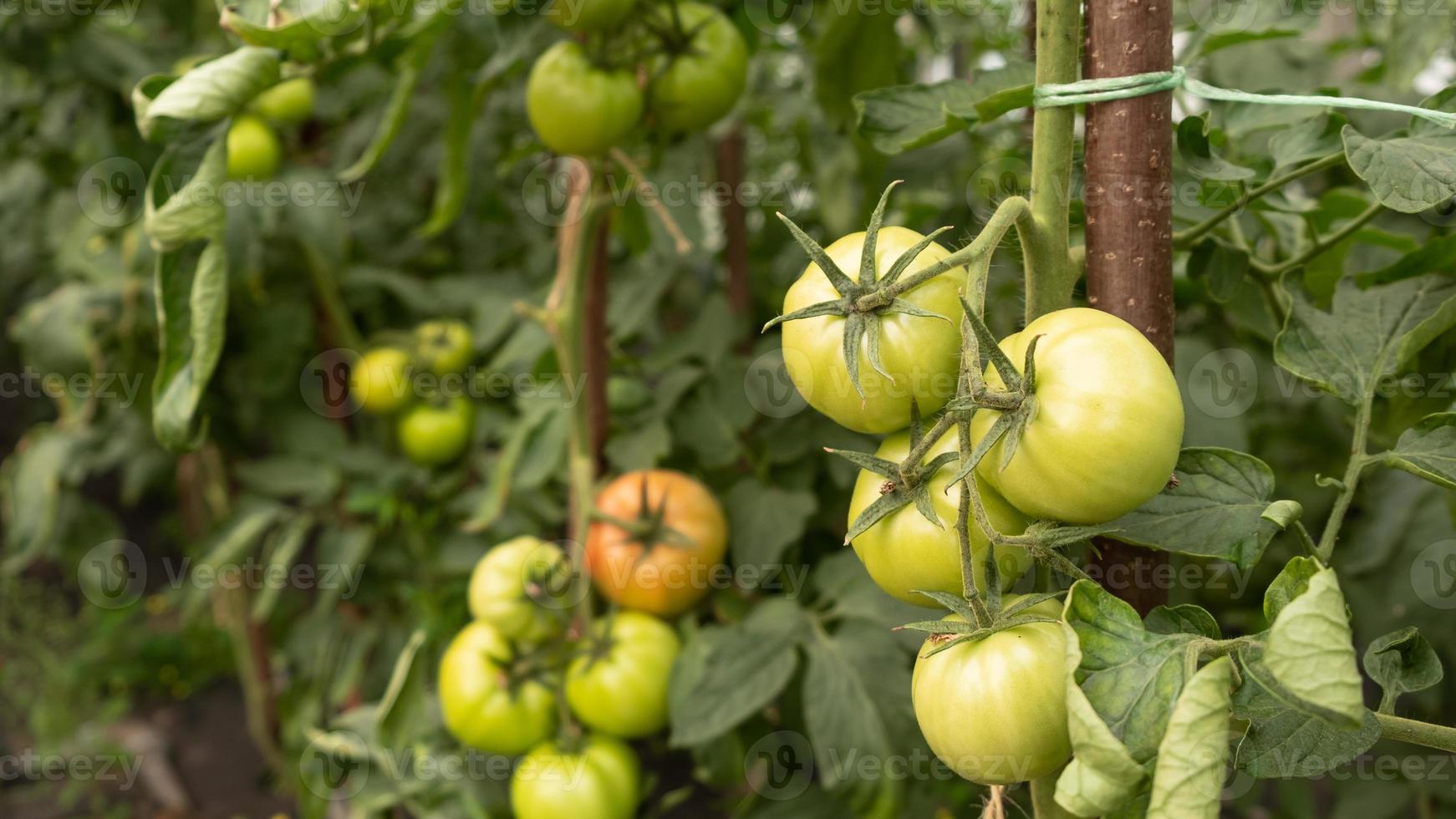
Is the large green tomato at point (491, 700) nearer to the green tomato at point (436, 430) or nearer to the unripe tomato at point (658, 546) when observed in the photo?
the unripe tomato at point (658, 546)

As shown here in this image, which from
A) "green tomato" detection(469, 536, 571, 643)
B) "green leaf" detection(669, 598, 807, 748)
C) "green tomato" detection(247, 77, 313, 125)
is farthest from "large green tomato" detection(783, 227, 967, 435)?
"green tomato" detection(247, 77, 313, 125)

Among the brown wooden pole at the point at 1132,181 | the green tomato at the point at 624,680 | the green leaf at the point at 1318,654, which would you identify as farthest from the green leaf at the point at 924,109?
the green tomato at the point at 624,680

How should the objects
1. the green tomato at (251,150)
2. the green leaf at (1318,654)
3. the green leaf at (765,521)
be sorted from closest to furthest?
the green leaf at (1318,654) → the green leaf at (765,521) → the green tomato at (251,150)

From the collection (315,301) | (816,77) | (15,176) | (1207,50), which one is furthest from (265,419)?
(1207,50)

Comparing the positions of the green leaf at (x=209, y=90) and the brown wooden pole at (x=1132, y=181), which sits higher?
the green leaf at (x=209, y=90)

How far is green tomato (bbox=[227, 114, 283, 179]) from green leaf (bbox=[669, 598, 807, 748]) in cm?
74

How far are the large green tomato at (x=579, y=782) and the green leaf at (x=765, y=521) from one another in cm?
19

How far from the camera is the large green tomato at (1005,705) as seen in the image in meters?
0.36

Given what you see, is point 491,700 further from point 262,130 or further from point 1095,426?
point 262,130

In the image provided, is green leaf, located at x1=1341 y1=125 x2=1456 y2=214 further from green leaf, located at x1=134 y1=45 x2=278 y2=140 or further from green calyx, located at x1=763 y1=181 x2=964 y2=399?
Answer: green leaf, located at x1=134 y1=45 x2=278 y2=140

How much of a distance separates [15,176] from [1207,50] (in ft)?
4.94

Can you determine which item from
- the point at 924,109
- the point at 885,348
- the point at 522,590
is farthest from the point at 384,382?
the point at 885,348

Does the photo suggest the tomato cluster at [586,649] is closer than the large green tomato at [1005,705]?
No

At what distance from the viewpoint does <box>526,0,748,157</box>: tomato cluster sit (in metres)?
0.74
